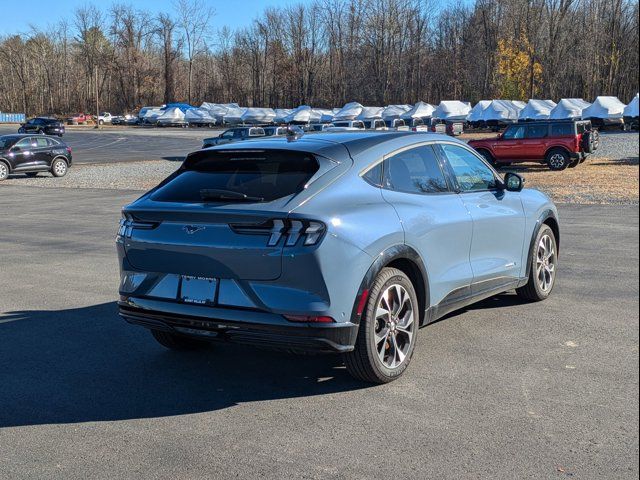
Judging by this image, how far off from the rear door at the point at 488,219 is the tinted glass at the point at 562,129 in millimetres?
21030

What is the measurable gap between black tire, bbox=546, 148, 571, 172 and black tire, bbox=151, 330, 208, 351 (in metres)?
22.8

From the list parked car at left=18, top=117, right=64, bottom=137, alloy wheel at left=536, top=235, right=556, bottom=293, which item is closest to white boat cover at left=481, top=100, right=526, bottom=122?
parked car at left=18, top=117, right=64, bottom=137

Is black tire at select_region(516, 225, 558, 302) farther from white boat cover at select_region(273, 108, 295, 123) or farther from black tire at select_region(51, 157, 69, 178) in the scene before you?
white boat cover at select_region(273, 108, 295, 123)

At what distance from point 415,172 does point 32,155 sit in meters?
25.3

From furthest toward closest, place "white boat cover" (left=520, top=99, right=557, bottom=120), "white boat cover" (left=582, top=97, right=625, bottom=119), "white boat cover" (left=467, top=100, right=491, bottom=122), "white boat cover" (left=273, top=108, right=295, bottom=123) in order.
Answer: "white boat cover" (left=273, top=108, right=295, bottom=123) < "white boat cover" (left=467, top=100, right=491, bottom=122) < "white boat cover" (left=520, top=99, right=557, bottom=120) < "white boat cover" (left=582, top=97, right=625, bottom=119)

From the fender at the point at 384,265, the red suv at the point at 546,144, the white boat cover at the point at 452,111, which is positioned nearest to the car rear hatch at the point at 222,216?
the fender at the point at 384,265

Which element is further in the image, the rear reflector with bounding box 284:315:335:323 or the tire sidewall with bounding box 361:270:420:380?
the tire sidewall with bounding box 361:270:420:380

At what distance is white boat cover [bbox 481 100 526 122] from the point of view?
6256 cm

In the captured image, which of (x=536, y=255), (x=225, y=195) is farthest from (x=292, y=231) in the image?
(x=536, y=255)

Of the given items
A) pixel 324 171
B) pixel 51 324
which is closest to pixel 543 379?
pixel 324 171

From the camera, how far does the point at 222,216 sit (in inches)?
185

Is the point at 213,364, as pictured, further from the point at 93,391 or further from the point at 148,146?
the point at 148,146

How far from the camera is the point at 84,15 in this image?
425ft

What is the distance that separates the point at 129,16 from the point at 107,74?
37.0 ft
